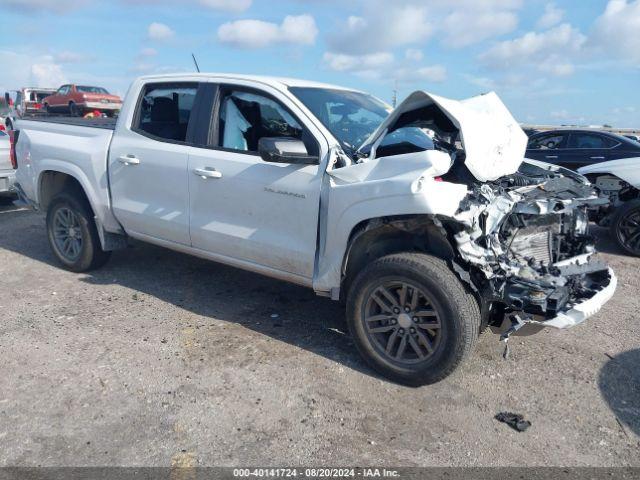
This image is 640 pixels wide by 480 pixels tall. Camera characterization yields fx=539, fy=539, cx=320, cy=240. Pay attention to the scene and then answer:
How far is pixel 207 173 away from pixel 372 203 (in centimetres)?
151

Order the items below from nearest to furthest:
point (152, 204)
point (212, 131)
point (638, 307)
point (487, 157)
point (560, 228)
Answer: point (487, 157) → point (560, 228) → point (212, 131) → point (152, 204) → point (638, 307)

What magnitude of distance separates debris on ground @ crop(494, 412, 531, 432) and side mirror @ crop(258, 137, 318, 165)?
2.04m

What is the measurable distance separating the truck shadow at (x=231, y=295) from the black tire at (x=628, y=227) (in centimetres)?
412

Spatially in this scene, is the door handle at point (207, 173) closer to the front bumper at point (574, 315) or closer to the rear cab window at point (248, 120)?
the rear cab window at point (248, 120)

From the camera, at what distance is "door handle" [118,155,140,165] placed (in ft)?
15.8

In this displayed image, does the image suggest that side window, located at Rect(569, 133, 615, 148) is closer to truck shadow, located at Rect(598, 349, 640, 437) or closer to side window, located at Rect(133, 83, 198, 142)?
truck shadow, located at Rect(598, 349, 640, 437)

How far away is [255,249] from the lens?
165 inches

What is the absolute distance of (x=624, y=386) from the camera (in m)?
3.68

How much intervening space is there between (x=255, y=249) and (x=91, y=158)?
2.10 meters

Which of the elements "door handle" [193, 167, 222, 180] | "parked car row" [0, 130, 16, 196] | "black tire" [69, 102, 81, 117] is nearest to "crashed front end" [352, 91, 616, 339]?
"door handle" [193, 167, 222, 180]

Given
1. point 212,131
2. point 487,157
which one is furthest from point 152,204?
point 487,157

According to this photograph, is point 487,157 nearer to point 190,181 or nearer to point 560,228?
point 560,228

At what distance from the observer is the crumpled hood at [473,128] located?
3604 mm

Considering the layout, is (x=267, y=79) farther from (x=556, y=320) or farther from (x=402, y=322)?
(x=556, y=320)
